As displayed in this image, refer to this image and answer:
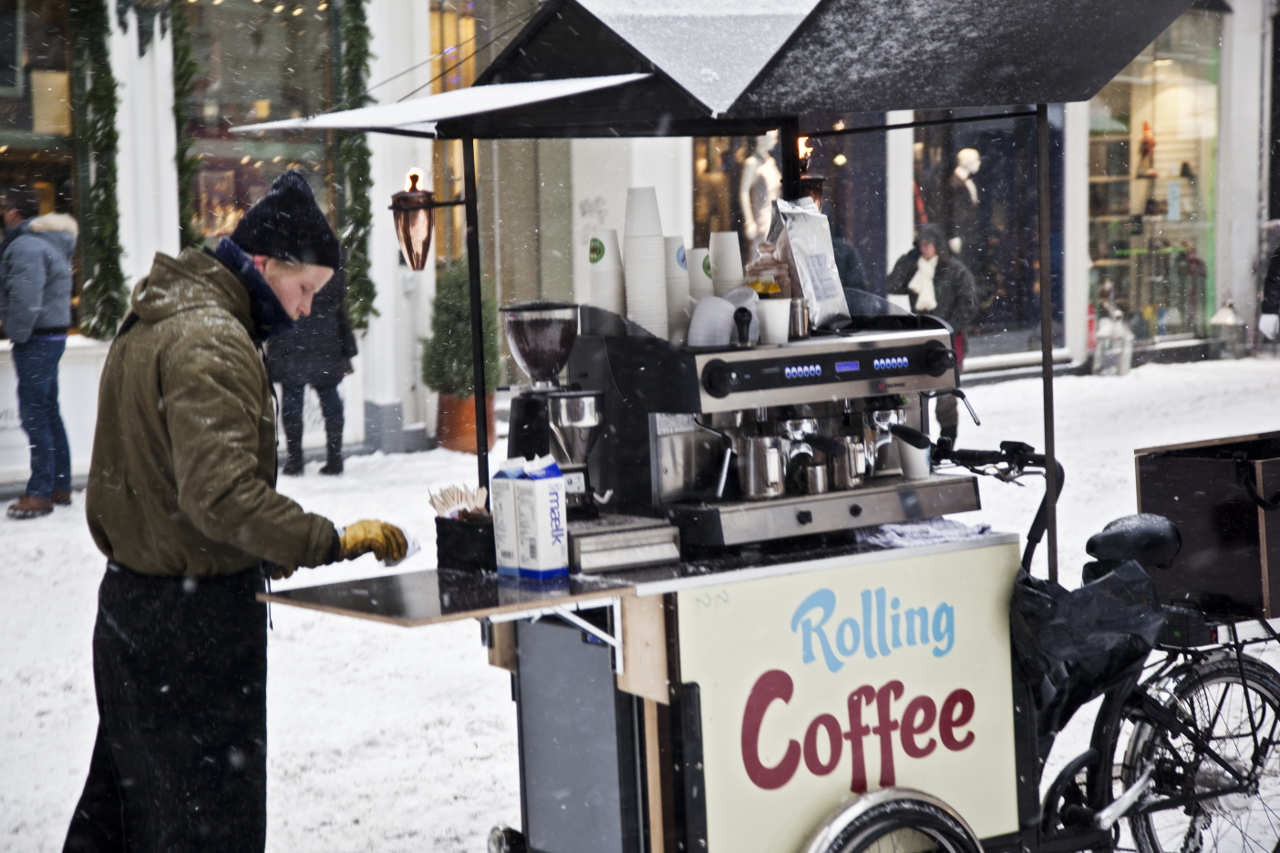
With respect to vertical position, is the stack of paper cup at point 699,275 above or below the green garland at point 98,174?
below

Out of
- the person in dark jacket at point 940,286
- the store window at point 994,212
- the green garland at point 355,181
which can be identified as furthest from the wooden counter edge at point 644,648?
the store window at point 994,212

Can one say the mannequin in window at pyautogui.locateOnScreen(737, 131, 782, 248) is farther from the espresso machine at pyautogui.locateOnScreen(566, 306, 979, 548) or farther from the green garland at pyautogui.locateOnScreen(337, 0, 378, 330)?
the espresso machine at pyautogui.locateOnScreen(566, 306, 979, 548)

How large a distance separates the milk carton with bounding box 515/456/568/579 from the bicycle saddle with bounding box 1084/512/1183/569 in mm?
1255

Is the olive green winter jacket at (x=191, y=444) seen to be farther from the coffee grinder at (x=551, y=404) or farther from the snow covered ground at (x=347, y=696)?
the snow covered ground at (x=347, y=696)

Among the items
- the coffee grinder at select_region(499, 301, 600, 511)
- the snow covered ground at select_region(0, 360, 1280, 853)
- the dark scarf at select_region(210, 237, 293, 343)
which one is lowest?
the snow covered ground at select_region(0, 360, 1280, 853)

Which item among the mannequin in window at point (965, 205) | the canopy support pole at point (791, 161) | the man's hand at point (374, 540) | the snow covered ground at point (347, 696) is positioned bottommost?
the snow covered ground at point (347, 696)

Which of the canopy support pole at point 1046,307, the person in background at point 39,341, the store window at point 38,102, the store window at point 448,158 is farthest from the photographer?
the store window at point 448,158

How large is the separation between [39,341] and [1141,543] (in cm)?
741

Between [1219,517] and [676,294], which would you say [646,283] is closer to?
[676,294]

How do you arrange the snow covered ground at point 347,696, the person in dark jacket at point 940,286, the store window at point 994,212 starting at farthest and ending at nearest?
1. the store window at point 994,212
2. the person in dark jacket at point 940,286
3. the snow covered ground at point 347,696

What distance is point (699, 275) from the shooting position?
359 centimetres

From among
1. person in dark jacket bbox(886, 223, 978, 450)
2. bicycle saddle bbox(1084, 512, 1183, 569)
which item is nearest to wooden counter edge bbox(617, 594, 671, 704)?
bicycle saddle bbox(1084, 512, 1183, 569)

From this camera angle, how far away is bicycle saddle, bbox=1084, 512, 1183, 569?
3.50m

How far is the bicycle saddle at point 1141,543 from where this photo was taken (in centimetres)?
350
